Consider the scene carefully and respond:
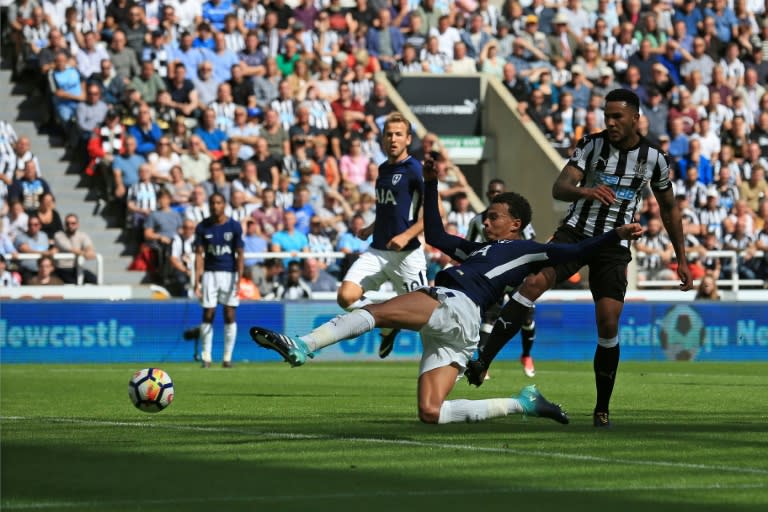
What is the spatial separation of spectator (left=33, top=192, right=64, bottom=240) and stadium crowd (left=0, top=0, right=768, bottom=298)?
299 mm

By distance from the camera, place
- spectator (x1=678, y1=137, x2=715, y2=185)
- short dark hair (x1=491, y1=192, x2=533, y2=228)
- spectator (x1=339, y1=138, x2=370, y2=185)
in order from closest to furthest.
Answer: short dark hair (x1=491, y1=192, x2=533, y2=228) < spectator (x1=339, y1=138, x2=370, y2=185) < spectator (x1=678, y1=137, x2=715, y2=185)

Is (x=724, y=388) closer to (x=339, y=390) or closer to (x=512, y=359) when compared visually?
(x=339, y=390)

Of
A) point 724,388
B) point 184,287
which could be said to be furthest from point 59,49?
point 724,388

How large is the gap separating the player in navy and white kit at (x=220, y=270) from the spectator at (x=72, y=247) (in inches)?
136

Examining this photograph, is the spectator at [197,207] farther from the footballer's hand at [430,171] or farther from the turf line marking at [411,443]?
the footballer's hand at [430,171]

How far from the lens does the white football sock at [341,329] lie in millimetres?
8789

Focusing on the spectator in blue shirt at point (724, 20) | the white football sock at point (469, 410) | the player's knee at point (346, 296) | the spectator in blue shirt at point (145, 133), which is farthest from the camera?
the spectator in blue shirt at point (724, 20)

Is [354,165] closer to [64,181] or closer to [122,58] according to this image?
[122,58]

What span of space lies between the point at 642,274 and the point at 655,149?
17201mm

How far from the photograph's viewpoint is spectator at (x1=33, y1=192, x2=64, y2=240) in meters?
24.1

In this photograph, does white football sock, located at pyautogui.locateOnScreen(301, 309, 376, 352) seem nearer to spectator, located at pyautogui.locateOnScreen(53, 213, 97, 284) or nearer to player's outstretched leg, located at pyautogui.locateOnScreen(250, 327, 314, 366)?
player's outstretched leg, located at pyautogui.locateOnScreen(250, 327, 314, 366)

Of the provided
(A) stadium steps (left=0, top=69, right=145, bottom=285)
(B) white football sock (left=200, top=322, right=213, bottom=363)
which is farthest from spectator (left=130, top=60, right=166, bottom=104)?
(B) white football sock (left=200, top=322, right=213, bottom=363)

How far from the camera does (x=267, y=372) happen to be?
64.4ft

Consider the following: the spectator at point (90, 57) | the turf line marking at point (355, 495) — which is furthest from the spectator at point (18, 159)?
the turf line marking at point (355, 495)
